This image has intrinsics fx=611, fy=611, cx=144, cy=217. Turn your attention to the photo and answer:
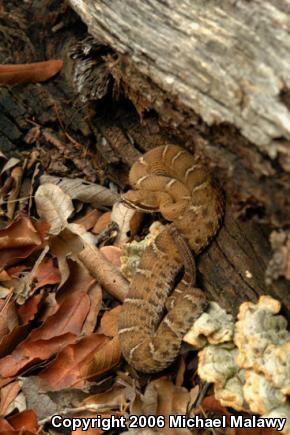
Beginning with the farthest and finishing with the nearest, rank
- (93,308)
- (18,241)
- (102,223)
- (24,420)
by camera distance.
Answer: (102,223) < (18,241) < (93,308) < (24,420)

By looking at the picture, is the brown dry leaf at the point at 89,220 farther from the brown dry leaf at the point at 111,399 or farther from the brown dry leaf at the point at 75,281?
the brown dry leaf at the point at 111,399

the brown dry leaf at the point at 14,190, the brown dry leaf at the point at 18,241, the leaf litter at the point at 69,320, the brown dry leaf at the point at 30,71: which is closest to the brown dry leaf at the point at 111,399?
the leaf litter at the point at 69,320

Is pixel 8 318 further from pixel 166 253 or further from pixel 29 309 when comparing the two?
pixel 166 253

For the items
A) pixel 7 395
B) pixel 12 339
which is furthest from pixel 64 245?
pixel 7 395

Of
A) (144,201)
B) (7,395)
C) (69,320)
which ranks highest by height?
(144,201)

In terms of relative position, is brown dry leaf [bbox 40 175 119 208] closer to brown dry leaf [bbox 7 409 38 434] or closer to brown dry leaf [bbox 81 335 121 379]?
brown dry leaf [bbox 81 335 121 379]

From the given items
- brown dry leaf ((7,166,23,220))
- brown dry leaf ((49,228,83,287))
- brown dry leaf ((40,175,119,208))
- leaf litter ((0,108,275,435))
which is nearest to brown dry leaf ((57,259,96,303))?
leaf litter ((0,108,275,435))

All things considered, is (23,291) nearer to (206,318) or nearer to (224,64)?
(206,318)

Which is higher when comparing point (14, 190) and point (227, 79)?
point (227, 79)
